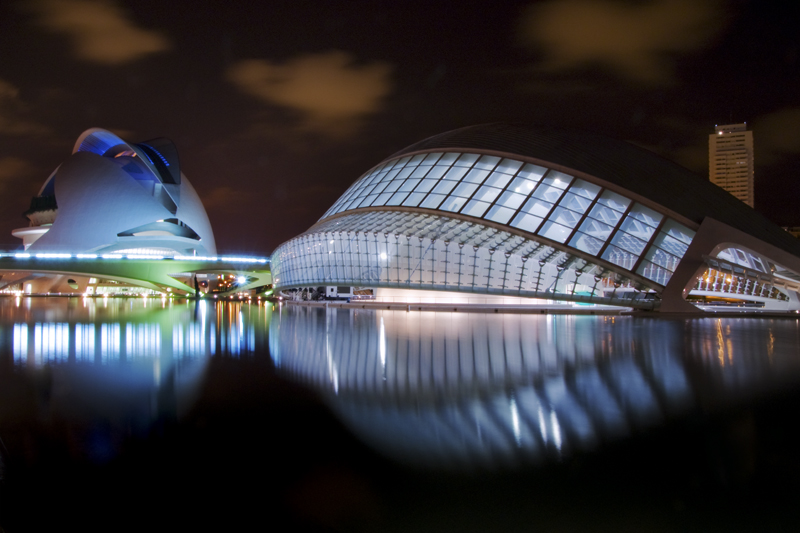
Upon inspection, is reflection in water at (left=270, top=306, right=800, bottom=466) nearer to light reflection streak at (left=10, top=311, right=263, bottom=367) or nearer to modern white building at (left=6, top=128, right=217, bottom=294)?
light reflection streak at (left=10, top=311, right=263, bottom=367)

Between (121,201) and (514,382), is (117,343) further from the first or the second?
(121,201)

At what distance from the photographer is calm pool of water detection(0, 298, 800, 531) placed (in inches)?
159

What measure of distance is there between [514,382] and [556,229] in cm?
2088

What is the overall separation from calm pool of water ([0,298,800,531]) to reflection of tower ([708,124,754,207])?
19759 cm

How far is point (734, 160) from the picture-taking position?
181 m

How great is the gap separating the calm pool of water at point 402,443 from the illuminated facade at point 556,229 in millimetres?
16717

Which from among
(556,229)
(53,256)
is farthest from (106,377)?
(53,256)

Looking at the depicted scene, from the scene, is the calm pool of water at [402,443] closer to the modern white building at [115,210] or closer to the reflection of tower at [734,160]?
the modern white building at [115,210]

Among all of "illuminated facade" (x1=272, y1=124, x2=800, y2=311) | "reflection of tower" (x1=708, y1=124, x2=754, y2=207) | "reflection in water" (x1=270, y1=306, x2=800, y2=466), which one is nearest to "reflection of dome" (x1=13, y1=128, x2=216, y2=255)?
"illuminated facade" (x1=272, y1=124, x2=800, y2=311)

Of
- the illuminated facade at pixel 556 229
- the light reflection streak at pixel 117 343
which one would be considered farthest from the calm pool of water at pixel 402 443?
the illuminated facade at pixel 556 229

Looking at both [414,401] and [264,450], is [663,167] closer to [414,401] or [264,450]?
[414,401]

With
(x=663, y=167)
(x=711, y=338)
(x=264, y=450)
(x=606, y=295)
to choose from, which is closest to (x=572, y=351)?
(x=711, y=338)

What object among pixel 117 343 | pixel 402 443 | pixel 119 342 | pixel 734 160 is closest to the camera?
pixel 402 443

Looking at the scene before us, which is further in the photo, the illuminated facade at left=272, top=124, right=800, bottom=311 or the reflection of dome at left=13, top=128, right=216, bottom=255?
the reflection of dome at left=13, top=128, right=216, bottom=255
